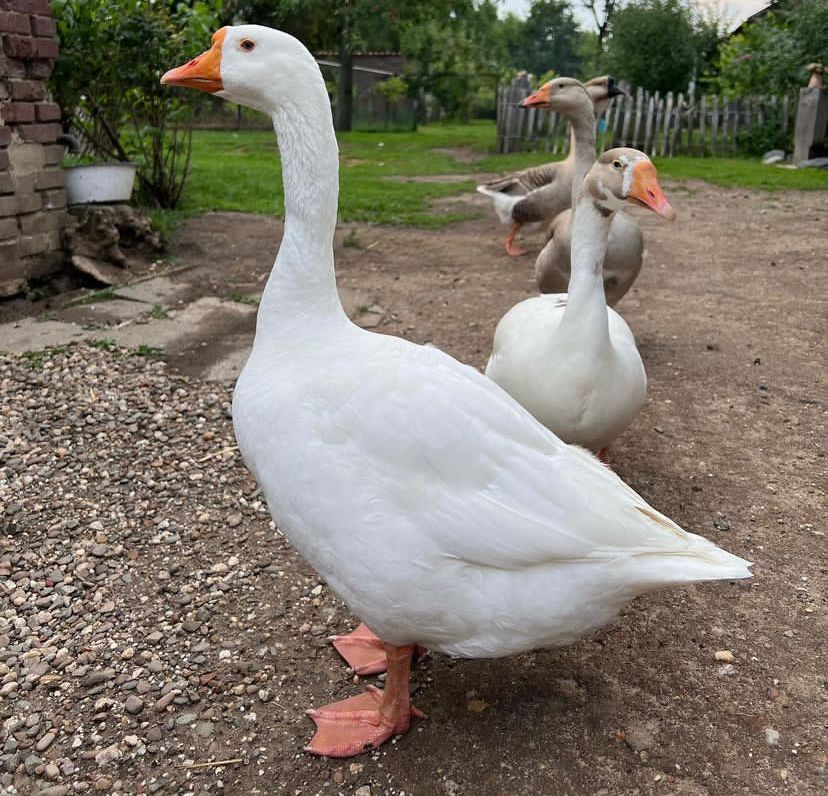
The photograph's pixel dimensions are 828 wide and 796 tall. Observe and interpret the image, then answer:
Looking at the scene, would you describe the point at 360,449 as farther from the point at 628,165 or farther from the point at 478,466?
the point at 628,165

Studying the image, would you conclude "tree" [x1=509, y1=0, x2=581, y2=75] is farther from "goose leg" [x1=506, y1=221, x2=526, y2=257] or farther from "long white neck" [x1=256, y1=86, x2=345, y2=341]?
"long white neck" [x1=256, y1=86, x2=345, y2=341]

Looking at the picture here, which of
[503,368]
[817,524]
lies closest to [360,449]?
[503,368]

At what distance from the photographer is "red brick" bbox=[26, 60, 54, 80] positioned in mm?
5775

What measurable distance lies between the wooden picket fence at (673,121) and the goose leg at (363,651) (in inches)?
603

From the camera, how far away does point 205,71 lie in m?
2.24

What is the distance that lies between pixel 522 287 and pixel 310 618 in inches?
187

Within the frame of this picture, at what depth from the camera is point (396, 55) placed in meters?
32.7

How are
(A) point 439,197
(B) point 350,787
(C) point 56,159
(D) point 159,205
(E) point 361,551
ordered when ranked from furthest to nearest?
1. (A) point 439,197
2. (D) point 159,205
3. (C) point 56,159
4. (B) point 350,787
5. (E) point 361,551

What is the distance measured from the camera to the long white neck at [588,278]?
10.1 feet

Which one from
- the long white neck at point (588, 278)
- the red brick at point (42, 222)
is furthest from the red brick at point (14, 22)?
the long white neck at point (588, 278)

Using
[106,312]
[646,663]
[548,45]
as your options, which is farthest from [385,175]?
[548,45]

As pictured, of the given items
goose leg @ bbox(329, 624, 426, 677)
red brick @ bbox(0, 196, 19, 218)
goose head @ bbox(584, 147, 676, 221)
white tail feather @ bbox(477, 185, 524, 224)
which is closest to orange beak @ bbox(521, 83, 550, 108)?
white tail feather @ bbox(477, 185, 524, 224)

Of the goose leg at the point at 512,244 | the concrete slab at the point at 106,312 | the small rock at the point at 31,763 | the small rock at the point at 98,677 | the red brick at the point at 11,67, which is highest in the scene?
the red brick at the point at 11,67

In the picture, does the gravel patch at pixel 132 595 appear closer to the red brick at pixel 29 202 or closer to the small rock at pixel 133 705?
the small rock at pixel 133 705
